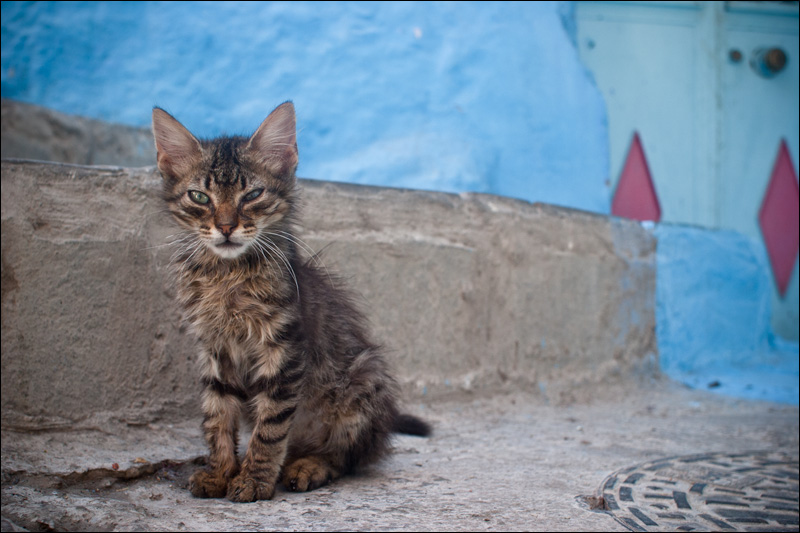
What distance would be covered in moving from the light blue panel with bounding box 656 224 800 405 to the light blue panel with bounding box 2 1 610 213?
1.34 metres

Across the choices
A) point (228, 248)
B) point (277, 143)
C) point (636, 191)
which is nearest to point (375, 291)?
point (277, 143)

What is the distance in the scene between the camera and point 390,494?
2215 mm

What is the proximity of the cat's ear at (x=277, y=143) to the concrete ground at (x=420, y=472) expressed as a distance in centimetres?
121

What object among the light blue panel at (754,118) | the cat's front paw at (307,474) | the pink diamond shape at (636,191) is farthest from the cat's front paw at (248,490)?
the light blue panel at (754,118)

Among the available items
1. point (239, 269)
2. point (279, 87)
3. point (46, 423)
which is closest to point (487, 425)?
point (239, 269)

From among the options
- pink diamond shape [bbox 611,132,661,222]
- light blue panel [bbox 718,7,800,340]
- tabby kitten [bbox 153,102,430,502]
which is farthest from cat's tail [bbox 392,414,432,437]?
light blue panel [bbox 718,7,800,340]

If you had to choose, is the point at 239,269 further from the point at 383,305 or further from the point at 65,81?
the point at 65,81

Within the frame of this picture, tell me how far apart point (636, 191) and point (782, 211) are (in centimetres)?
164

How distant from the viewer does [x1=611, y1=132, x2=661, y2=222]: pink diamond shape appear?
5.84 metres

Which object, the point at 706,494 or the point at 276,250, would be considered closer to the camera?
the point at 276,250

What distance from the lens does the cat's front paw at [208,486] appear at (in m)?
2.11

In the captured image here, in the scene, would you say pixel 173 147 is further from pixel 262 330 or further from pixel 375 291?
pixel 375 291

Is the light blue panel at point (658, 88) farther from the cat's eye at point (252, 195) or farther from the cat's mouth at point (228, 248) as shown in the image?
the cat's mouth at point (228, 248)

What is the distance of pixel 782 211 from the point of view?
20.4ft
